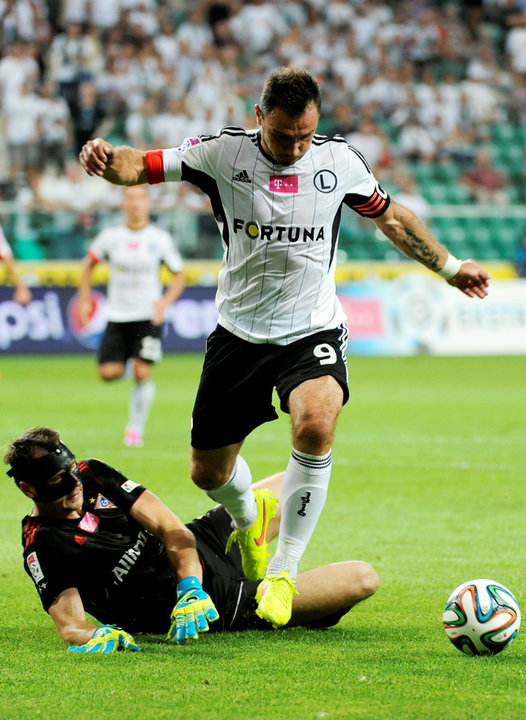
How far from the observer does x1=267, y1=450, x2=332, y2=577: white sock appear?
5.32 meters

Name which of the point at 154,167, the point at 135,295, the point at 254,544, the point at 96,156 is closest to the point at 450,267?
the point at 154,167

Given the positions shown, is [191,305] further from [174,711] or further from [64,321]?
[174,711]

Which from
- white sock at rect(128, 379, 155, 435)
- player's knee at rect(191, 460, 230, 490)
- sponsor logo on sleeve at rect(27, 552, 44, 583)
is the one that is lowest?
white sock at rect(128, 379, 155, 435)

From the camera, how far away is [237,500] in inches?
225

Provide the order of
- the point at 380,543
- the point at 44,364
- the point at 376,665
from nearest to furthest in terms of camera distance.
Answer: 1. the point at 376,665
2. the point at 380,543
3. the point at 44,364

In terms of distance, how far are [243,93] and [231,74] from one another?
0.68m

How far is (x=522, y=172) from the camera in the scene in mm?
25672

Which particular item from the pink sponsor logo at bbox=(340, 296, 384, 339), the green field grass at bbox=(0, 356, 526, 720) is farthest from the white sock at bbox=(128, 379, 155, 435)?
the pink sponsor logo at bbox=(340, 296, 384, 339)

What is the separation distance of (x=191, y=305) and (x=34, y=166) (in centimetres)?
367

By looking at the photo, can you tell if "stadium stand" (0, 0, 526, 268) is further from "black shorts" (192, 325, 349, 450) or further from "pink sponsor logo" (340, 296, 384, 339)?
"black shorts" (192, 325, 349, 450)

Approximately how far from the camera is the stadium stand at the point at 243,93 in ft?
68.7

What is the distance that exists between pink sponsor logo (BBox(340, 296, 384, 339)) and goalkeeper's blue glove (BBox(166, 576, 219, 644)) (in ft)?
51.9

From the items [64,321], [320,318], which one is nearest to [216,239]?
[64,321]

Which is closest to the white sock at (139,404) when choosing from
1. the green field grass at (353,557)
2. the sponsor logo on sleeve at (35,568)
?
the green field grass at (353,557)
